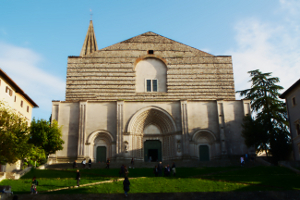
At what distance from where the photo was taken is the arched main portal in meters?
33.0

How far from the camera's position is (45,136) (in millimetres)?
27797

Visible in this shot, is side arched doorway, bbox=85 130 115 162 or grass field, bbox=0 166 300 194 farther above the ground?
side arched doorway, bbox=85 130 115 162

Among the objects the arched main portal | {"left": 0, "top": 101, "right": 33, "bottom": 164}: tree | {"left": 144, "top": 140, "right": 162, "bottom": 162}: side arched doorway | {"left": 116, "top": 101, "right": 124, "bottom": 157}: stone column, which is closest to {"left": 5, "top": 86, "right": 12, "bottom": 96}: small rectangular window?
{"left": 0, "top": 101, "right": 33, "bottom": 164}: tree

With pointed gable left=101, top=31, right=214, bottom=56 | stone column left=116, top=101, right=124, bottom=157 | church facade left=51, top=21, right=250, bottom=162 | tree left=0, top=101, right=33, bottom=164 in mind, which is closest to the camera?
tree left=0, top=101, right=33, bottom=164

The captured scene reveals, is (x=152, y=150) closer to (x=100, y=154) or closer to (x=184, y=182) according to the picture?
(x=100, y=154)

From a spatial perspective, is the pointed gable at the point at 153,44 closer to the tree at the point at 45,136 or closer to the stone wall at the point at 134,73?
the stone wall at the point at 134,73

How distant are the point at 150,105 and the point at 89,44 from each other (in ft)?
77.9

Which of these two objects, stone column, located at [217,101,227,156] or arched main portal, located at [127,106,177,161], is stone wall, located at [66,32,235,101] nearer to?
stone column, located at [217,101,227,156]

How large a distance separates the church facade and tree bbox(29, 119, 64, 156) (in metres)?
3.62

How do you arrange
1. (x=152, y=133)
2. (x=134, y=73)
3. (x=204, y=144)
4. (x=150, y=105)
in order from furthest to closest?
(x=134, y=73) → (x=152, y=133) → (x=150, y=105) → (x=204, y=144)

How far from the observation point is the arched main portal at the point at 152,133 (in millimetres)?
32969

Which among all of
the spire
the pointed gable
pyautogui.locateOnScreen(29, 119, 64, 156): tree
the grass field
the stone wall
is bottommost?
the grass field

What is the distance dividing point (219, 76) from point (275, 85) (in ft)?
19.2

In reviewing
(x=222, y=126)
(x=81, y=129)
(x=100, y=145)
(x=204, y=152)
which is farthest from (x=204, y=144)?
(x=81, y=129)
